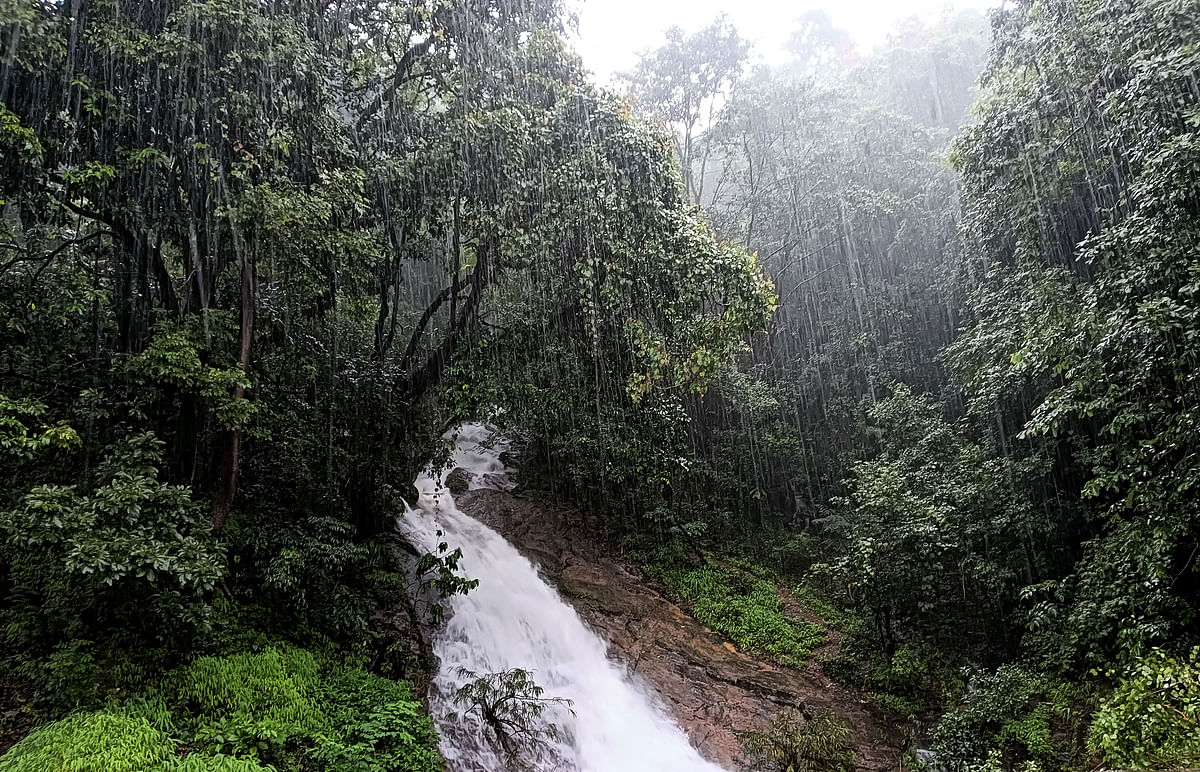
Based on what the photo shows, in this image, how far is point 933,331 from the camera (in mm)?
17453

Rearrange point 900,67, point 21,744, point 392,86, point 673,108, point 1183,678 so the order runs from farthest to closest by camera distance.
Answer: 1. point 900,67
2. point 673,108
3. point 392,86
4. point 1183,678
5. point 21,744

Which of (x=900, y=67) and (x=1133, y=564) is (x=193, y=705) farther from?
(x=900, y=67)

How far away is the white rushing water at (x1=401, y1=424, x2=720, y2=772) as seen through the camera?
24.4 ft

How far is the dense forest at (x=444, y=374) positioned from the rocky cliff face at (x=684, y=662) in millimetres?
464

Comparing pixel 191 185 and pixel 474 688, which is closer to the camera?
pixel 191 185

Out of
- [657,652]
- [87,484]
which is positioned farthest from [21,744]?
[657,652]

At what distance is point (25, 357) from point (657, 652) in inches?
377

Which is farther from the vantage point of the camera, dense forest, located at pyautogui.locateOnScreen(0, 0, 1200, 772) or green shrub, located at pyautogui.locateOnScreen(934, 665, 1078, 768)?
green shrub, located at pyautogui.locateOnScreen(934, 665, 1078, 768)

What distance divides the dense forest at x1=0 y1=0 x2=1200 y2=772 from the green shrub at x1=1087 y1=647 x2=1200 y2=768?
4 cm

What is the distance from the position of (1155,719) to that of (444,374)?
8.50 metres

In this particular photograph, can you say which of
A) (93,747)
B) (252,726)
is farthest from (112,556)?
(252,726)

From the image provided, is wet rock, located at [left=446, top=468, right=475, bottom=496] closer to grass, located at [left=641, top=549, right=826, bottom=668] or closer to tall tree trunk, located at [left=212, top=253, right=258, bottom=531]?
grass, located at [left=641, top=549, right=826, bottom=668]

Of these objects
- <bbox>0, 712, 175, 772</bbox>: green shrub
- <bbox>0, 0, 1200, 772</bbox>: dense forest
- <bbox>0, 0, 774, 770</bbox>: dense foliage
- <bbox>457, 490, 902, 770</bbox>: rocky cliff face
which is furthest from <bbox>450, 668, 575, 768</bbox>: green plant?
<bbox>0, 712, 175, 772</bbox>: green shrub

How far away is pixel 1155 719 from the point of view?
4.98 m
